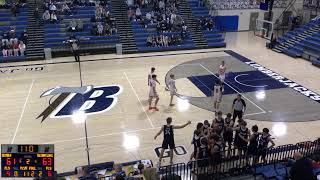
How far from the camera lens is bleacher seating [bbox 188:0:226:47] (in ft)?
83.5

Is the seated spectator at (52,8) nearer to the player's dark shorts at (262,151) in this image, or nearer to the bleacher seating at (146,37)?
the bleacher seating at (146,37)

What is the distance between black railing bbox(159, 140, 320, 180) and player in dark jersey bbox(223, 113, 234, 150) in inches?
11.9

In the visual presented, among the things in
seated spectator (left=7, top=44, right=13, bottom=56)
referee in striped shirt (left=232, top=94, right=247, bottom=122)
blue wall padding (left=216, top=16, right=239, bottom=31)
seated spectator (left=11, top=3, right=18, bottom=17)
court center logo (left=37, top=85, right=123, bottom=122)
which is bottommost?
court center logo (left=37, top=85, right=123, bottom=122)

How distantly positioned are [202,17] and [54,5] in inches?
445

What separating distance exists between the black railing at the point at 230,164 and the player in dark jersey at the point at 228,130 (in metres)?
0.30

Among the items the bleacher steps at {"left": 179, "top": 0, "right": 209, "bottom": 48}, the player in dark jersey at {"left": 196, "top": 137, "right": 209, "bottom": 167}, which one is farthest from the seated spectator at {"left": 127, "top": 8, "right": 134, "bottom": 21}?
the player in dark jersey at {"left": 196, "top": 137, "right": 209, "bottom": 167}

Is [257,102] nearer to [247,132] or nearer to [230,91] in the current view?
[230,91]

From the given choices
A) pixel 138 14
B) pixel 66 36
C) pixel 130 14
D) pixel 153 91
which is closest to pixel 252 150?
pixel 153 91

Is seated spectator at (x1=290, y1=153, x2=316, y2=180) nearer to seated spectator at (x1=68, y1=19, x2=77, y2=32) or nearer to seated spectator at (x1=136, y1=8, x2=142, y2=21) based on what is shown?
seated spectator at (x1=68, y1=19, x2=77, y2=32)

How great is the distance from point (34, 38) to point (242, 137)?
18.1 meters

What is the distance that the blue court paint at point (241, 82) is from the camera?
16.8 m

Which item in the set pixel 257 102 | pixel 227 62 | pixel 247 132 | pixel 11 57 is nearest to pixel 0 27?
pixel 11 57

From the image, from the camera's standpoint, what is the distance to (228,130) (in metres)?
10.2

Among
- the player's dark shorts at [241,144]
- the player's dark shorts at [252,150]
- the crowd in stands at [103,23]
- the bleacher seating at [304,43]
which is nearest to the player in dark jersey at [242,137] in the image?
the player's dark shorts at [241,144]
